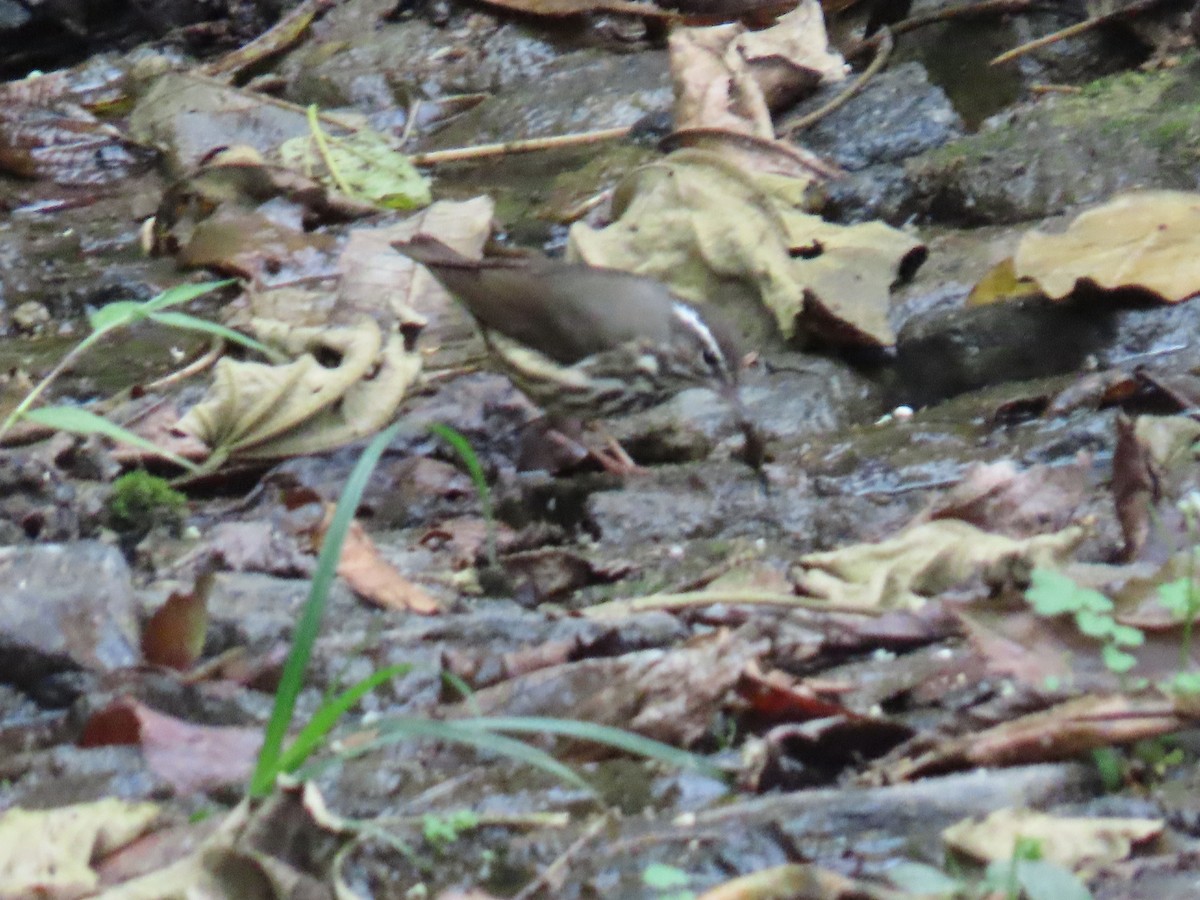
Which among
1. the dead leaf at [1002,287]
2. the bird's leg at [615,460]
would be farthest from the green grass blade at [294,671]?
the dead leaf at [1002,287]

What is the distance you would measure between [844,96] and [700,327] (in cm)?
277

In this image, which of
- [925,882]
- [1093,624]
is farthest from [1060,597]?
[925,882]

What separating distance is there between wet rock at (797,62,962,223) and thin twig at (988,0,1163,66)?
18.3 inches

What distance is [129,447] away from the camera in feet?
14.2

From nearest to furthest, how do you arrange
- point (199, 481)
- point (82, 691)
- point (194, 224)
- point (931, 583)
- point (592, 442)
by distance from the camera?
1. point (82, 691)
2. point (931, 583)
3. point (199, 481)
4. point (592, 442)
5. point (194, 224)

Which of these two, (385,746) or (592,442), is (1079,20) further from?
(385,746)

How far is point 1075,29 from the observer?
279 inches

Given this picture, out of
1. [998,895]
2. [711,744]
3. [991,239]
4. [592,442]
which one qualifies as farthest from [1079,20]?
[998,895]

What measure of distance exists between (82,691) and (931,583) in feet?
5.04

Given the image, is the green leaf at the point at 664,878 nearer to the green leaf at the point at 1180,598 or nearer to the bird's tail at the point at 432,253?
the green leaf at the point at 1180,598

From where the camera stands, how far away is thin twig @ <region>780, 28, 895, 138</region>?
6766mm

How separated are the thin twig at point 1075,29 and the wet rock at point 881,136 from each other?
1.52 feet

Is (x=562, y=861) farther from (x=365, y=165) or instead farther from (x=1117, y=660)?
(x=365, y=165)

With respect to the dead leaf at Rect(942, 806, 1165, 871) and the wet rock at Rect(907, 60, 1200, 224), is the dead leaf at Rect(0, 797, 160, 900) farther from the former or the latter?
the wet rock at Rect(907, 60, 1200, 224)
